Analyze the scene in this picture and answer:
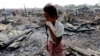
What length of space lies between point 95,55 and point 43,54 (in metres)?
1.81

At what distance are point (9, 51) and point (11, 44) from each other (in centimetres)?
52

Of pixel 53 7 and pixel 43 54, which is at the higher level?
pixel 53 7

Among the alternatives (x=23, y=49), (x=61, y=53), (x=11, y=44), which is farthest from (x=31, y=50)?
(x=61, y=53)

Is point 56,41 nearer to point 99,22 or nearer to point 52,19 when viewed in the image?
point 52,19

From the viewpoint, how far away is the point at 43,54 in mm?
7016

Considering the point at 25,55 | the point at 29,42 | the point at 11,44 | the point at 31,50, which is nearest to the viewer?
the point at 25,55

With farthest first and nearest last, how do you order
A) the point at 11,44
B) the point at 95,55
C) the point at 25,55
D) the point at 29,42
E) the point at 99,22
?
the point at 99,22, the point at 29,42, the point at 11,44, the point at 25,55, the point at 95,55

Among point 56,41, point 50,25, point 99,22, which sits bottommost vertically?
point 99,22

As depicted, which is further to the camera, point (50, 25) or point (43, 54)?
point (43, 54)

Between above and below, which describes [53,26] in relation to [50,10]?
below

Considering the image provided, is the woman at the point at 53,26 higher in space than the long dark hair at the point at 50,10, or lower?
lower

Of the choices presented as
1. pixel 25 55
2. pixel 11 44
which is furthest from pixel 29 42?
pixel 25 55

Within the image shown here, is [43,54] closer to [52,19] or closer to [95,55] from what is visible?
[95,55]

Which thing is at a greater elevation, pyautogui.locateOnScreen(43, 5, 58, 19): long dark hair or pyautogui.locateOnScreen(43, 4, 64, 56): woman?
pyautogui.locateOnScreen(43, 5, 58, 19): long dark hair
